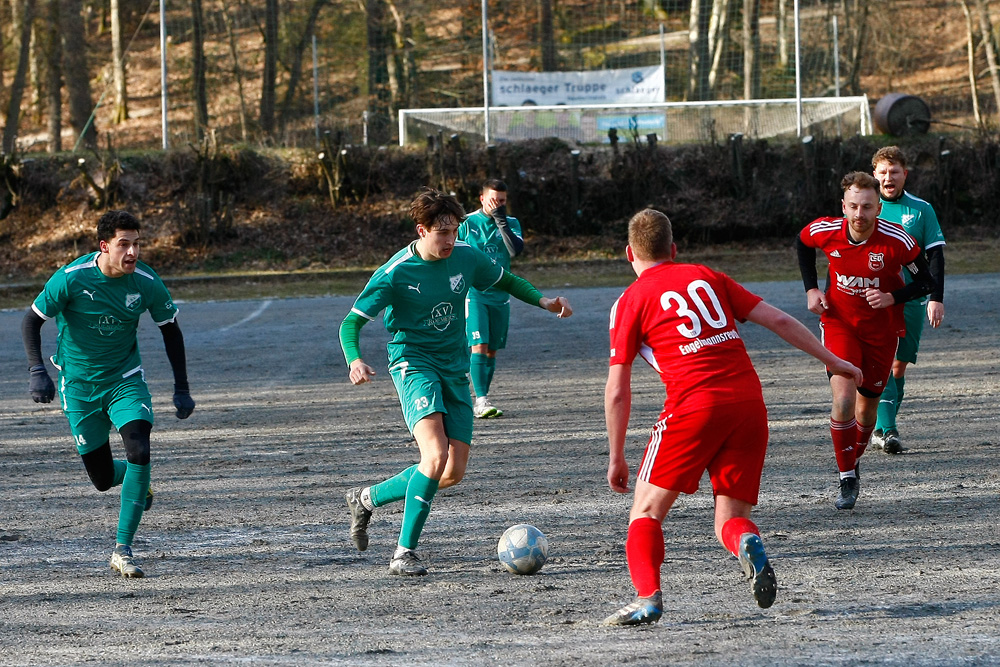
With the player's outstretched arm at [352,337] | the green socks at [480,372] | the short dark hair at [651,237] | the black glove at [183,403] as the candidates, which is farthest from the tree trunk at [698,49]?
the short dark hair at [651,237]

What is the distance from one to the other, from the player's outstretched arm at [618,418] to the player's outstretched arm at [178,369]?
2451mm

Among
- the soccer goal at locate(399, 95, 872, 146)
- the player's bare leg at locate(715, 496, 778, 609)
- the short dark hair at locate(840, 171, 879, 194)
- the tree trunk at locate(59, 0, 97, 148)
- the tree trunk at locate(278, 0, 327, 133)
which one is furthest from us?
the tree trunk at locate(59, 0, 97, 148)

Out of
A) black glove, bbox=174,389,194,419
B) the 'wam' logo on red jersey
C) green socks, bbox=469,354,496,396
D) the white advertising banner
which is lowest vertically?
green socks, bbox=469,354,496,396

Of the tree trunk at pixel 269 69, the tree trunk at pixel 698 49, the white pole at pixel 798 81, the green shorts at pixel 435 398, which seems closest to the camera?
the green shorts at pixel 435 398

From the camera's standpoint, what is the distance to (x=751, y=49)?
1064 inches

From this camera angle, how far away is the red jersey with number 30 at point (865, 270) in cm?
673

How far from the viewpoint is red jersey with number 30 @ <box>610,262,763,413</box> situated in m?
4.36

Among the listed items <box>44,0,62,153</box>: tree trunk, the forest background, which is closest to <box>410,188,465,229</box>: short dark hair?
the forest background

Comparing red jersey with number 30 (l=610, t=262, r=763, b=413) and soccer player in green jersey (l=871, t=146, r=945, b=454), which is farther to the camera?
soccer player in green jersey (l=871, t=146, r=945, b=454)

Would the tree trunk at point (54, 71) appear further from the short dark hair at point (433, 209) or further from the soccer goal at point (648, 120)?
the short dark hair at point (433, 209)

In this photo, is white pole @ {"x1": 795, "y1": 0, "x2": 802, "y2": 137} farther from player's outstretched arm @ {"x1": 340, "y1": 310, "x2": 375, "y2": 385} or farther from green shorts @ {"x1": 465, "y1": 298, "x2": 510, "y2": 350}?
player's outstretched arm @ {"x1": 340, "y1": 310, "x2": 375, "y2": 385}

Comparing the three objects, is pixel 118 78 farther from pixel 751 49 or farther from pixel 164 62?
pixel 751 49

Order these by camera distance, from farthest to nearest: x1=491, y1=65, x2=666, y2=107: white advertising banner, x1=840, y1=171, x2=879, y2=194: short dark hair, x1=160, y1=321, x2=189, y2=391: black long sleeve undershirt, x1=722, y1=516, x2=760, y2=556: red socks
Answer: x1=491, y1=65, x2=666, y2=107: white advertising banner, x1=840, y1=171, x2=879, y2=194: short dark hair, x1=160, y1=321, x2=189, y2=391: black long sleeve undershirt, x1=722, y1=516, x2=760, y2=556: red socks

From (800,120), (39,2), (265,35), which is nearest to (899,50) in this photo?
(800,120)
